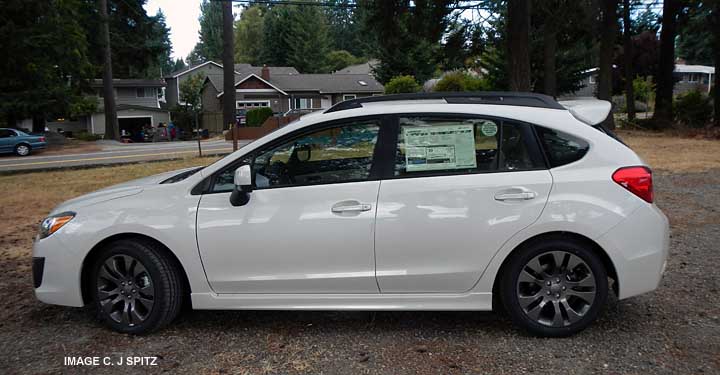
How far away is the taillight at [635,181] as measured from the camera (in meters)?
3.76

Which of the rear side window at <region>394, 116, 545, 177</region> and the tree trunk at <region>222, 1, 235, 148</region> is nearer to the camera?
the rear side window at <region>394, 116, 545, 177</region>

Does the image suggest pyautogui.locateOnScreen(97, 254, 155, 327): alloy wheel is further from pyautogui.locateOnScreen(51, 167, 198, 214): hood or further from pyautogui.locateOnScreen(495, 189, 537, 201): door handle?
pyautogui.locateOnScreen(495, 189, 537, 201): door handle

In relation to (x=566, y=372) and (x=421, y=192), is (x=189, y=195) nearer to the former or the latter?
(x=421, y=192)

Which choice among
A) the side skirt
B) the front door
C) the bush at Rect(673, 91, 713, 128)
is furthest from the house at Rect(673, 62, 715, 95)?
the front door

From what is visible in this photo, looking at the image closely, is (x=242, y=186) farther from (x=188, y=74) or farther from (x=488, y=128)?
(x=188, y=74)

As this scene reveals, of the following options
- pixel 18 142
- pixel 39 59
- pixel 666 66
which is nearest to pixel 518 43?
pixel 666 66

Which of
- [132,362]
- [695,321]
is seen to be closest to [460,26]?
[695,321]

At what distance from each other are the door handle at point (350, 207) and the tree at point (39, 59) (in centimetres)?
2171

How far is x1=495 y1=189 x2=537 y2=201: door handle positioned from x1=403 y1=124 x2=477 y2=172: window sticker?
0.29 meters

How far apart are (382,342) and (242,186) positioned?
143cm

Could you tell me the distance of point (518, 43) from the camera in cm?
1484

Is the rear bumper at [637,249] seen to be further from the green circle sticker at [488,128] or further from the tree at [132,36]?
the tree at [132,36]

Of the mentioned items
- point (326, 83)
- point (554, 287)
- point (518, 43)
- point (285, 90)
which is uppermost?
point (326, 83)

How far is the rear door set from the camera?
3756mm
